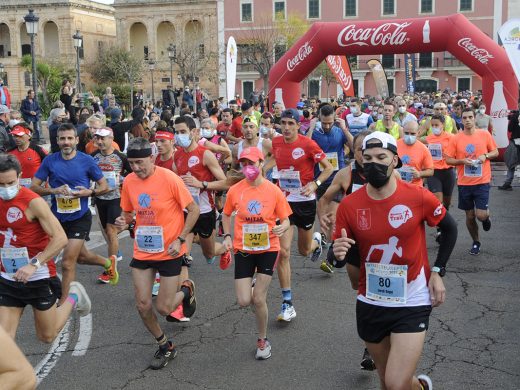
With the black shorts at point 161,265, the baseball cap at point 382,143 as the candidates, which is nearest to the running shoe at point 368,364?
the black shorts at point 161,265

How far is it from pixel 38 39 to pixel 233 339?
7587 cm

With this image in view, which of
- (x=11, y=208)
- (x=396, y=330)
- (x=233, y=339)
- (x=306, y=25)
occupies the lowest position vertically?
(x=233, y=339)

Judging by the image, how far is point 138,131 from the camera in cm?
1191

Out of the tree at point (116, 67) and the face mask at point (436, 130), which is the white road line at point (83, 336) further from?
the tree at point (116, 67)

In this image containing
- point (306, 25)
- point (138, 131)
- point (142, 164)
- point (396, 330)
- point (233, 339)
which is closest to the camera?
point (396, 330)

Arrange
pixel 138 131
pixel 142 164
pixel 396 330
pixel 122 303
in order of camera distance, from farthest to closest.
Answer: pixel 138 131, pixel 122 303, pixel 142 164, pixel 396 330

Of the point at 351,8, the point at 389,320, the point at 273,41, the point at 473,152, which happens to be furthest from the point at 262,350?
the point at 351,8

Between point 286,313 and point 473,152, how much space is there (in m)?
4.02

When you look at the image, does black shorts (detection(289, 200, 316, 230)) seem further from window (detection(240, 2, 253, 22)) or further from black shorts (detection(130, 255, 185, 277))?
window (detection(240, 2, 253, 22))

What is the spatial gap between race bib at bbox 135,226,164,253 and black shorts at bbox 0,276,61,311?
81 centimetres

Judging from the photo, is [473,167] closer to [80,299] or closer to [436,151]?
[436,151]

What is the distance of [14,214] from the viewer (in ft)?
17.1

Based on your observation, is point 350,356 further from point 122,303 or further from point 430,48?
point 430,48

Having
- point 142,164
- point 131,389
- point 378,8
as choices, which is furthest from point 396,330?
point 378,8
